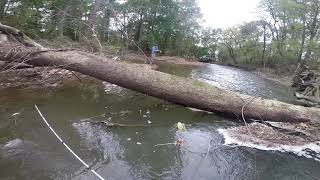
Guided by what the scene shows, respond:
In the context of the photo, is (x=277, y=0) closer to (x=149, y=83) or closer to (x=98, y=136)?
(x=149, y=83)

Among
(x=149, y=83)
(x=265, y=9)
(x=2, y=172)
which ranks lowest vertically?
(x=2, y=172)

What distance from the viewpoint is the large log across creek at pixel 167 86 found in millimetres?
7203

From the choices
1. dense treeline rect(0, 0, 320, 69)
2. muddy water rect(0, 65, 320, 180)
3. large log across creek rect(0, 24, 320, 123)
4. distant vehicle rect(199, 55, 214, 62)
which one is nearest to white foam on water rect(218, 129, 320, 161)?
muddy water rect(0, 65, 320, 180)

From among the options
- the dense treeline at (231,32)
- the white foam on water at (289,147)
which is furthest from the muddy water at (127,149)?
the dense treeline at (231,32)

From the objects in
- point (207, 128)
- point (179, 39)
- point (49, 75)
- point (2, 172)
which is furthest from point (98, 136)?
point (179, 39)

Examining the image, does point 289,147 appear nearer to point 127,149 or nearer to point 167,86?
point 167,86

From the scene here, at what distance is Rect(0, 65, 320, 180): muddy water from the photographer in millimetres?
4762

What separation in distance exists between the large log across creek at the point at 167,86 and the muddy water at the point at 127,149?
0.49m

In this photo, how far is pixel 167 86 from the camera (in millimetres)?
7426

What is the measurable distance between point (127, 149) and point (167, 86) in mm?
2265

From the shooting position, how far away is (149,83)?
7.47 m

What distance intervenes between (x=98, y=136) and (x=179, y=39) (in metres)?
29.4

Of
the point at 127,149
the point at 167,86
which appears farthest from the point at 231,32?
the point at 127,149

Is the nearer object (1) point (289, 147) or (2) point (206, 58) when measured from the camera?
(1) point (289, 147)
